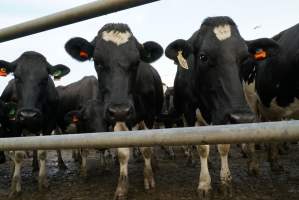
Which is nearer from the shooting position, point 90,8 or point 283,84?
point 90,8

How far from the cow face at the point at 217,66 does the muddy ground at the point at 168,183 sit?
1.14 metres

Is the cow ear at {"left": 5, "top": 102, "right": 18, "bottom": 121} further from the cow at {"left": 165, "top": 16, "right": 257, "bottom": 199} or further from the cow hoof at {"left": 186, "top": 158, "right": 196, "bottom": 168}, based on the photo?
the cow at {"left": 165, "top": 16, "right": 257, "bottom": 199}

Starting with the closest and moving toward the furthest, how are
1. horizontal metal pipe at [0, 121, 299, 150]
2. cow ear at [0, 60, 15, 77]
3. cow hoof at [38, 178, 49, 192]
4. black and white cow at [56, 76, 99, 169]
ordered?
horizontal metal pipe at [0, 121, 299, 150] < cow hoof at [38, 178, 49, 192] < cow ear at [0, 60, 15, 77] < black and white cow at [56, 76, 99, 169]

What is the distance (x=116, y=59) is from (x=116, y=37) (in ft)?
1.63

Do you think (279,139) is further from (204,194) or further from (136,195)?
(136,195)

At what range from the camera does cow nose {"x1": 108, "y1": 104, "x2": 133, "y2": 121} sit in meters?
5.07

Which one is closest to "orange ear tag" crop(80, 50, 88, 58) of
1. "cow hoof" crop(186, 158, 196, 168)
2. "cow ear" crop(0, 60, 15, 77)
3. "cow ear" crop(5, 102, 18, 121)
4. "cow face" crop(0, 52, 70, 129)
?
"cow face" crop(0, 52, 70, 129)

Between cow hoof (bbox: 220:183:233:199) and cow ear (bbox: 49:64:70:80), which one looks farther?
cow ear (bbox: 49:64:70:80)

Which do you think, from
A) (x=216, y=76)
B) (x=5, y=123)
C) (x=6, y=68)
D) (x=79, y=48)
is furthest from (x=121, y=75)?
(x=5, y=123)

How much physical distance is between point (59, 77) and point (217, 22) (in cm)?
390

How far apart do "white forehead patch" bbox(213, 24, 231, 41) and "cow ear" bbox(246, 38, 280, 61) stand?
419 mm

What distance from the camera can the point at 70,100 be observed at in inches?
459

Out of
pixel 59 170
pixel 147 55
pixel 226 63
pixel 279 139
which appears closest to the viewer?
pixel 279 139

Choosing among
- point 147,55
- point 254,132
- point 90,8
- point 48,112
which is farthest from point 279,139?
point 48,112
